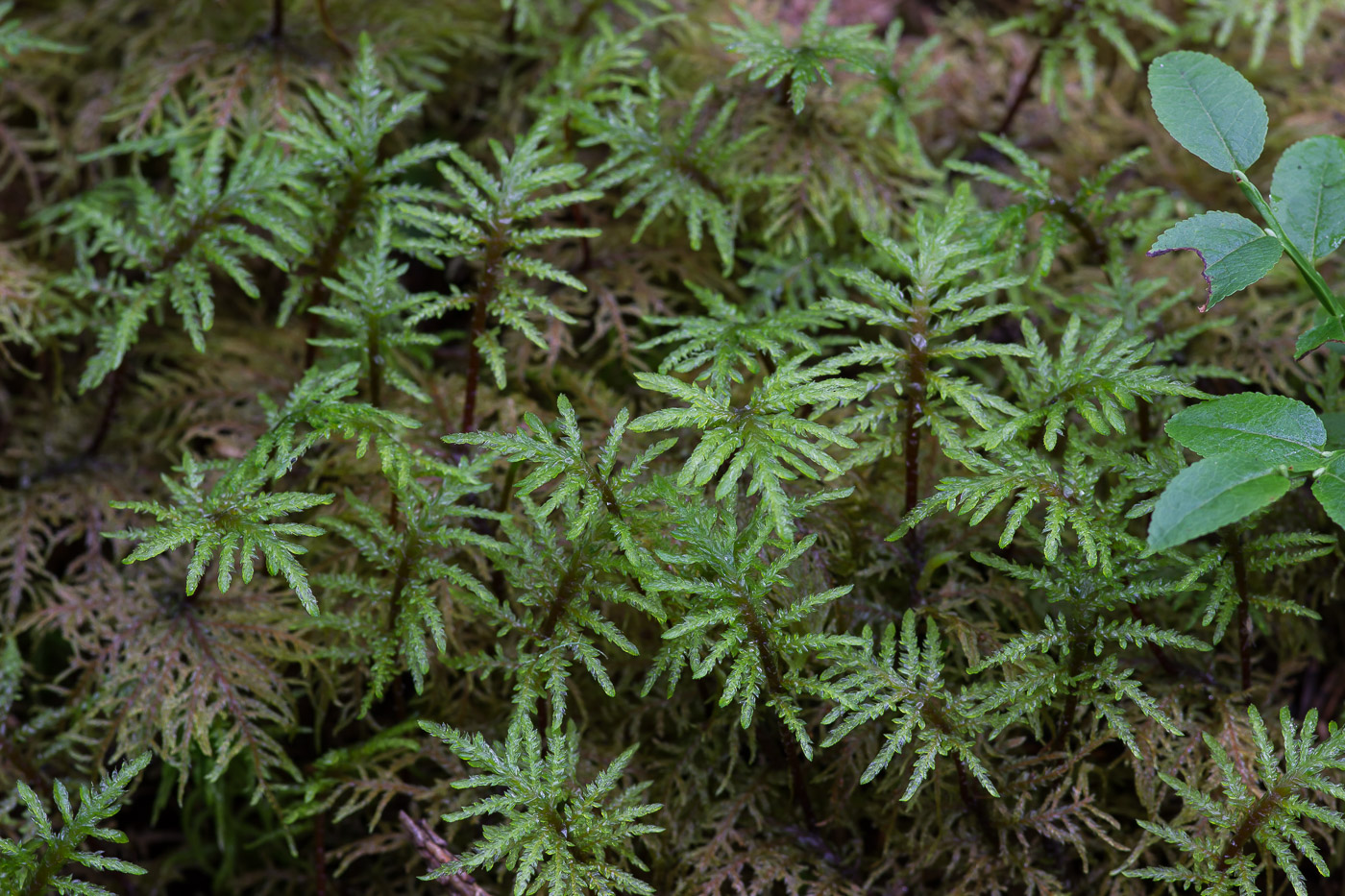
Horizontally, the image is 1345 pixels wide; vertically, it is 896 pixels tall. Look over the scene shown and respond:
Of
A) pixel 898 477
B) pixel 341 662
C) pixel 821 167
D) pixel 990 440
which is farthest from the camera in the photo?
pixel 821 167

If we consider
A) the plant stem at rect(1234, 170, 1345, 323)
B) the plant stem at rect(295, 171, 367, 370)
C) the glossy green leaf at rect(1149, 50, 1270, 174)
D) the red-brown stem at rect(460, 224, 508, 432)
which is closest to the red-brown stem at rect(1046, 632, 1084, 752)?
the plant stem at rect(1234, 170, 1345, 323)

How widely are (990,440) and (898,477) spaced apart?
1.28 feet

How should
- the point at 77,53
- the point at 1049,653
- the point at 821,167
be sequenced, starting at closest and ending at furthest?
the point at 1049,653, the point at 821,167, the point at 77,53

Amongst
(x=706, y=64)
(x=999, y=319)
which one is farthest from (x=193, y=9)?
(x=999, y=319)

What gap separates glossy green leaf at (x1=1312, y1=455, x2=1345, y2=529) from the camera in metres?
1.25

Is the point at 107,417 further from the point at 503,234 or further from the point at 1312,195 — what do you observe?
the point at 1312,195

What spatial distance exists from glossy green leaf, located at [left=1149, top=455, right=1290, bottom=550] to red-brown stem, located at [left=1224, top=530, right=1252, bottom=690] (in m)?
0.29

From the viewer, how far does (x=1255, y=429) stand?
1327 millimetres

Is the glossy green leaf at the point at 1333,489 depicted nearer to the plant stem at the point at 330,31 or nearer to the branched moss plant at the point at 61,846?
the branched moss plant at the point at 61,846

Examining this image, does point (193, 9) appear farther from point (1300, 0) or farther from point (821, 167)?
point (1300, 0)

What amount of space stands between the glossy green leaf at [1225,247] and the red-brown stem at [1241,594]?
0.40 metres

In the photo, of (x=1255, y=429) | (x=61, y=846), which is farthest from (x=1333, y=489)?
(x=61, y=846)

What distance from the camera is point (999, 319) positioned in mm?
2125

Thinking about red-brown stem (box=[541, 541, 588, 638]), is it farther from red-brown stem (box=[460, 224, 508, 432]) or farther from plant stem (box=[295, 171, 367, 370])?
plant stem (box=[295, 171, 367, 370])
